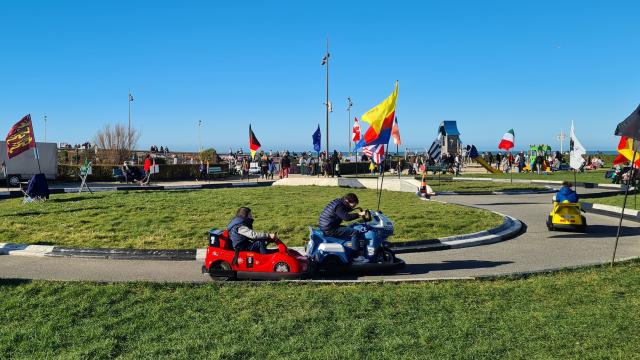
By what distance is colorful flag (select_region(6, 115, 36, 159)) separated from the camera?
19.0 metres

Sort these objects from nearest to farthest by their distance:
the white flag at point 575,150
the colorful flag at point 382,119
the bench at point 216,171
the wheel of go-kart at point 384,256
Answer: the wheel of go-kart at point 384,256
the colorful flag at point 382,119
the white flag at point 575,150
the bench at point 216,171

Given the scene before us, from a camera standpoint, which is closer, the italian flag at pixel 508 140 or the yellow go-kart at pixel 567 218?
the yellow go-kart at pixel 567 218

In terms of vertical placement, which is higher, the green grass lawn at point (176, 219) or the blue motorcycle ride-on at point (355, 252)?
the blue motorcycle ride-on at point (355, 252)

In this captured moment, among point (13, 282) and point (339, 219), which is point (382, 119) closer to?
point (339, 219)

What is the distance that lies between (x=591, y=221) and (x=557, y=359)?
12.1m

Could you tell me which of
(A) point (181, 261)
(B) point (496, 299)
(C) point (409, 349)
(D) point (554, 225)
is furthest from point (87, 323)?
(D) point (554, 225)

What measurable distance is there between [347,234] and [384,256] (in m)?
0.70

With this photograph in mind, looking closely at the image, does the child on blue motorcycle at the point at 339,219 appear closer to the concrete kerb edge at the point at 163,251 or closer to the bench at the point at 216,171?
the concrete kerb edge at the point at 163,251

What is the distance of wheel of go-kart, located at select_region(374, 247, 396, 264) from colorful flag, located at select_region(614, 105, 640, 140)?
4326mm

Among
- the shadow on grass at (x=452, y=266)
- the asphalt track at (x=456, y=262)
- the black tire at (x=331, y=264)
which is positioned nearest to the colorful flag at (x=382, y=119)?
the asphalt track at (x=456, y=262)

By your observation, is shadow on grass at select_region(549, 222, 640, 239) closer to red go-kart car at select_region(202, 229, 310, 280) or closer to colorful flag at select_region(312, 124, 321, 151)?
red go-kart car at select_region(202, 229, 310, 280)

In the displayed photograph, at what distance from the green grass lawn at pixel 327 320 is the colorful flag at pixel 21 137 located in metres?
13.1

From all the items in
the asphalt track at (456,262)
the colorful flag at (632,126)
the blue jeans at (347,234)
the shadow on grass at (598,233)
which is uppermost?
the colorful flag at (632,126)

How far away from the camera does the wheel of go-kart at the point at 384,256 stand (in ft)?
29.3
